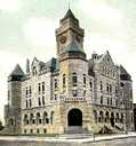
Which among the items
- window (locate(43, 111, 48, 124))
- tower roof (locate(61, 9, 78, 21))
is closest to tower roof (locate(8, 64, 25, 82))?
window (locate(43, 111, 48, 124))

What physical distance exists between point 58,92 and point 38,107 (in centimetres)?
805

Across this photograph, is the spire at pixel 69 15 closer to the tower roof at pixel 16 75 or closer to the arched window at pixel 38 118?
the tower roof at pixel 16 75

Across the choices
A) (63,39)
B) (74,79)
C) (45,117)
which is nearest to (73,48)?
(74,79)

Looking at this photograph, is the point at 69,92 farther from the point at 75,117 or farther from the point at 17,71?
the point at 17,71

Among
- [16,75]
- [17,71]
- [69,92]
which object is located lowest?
[69,92]

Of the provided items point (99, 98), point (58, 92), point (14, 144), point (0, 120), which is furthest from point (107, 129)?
point (0, 120)

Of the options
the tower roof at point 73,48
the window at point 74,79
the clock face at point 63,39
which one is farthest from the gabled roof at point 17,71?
the window at point 74,79

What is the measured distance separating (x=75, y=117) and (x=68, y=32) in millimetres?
18840

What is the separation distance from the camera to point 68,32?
80250mm

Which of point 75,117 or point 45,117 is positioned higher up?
point 75,117

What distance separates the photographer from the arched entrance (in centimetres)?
6906

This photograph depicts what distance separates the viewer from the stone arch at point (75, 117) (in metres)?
69.1

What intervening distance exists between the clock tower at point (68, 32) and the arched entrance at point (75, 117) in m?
14.9

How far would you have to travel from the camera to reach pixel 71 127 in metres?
68.0
